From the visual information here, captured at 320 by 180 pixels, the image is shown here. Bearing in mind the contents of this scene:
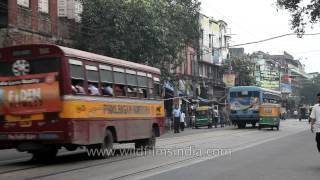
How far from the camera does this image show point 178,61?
1650 inches

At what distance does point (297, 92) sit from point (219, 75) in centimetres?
6793

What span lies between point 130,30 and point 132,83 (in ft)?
48.7

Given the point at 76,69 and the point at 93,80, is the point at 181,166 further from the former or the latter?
the point at 76,69

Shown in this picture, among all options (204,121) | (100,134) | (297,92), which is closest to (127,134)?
(100,134)

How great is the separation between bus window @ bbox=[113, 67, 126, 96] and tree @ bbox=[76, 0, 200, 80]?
14378 millimetres

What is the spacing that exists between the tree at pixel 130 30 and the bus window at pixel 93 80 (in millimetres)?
16063

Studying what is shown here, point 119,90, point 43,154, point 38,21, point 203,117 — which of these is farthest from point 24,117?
point 203,117

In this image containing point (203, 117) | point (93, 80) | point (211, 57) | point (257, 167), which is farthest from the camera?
point (211, 57)

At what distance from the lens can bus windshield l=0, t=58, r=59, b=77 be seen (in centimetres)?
1603

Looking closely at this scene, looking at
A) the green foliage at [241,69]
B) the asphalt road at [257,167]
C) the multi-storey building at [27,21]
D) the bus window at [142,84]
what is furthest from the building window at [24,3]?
the green foliage at [241,69]

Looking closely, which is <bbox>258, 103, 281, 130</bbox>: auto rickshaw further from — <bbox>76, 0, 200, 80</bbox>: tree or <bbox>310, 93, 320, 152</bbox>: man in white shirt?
<bbox>310, 93, 320, 152</bbox>: man in white shirt

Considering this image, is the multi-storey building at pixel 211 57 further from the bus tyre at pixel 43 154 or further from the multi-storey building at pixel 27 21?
the bus tyre at pixel 43 154

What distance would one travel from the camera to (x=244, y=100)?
4503 cm

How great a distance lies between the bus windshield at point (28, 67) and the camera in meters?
16.0
